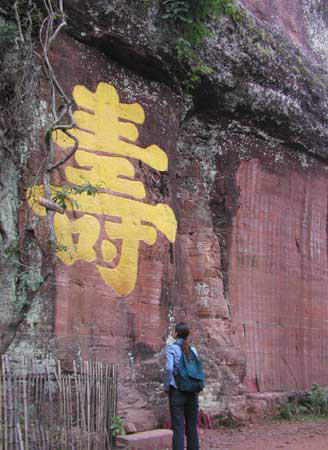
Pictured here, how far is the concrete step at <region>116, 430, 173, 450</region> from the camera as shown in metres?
5.58

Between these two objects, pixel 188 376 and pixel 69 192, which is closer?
pixel 188 376

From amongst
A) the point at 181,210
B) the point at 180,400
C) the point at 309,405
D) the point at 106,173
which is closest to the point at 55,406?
the point at 180,400

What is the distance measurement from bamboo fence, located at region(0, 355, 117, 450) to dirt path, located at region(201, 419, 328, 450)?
1.59 metres

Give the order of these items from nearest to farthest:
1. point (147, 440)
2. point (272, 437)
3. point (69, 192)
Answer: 1. point (147, 440)
2. point (69, 192)
3. point (272, 437)

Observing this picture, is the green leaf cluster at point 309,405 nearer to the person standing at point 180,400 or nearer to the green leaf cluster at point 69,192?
the person standing at point 180,400

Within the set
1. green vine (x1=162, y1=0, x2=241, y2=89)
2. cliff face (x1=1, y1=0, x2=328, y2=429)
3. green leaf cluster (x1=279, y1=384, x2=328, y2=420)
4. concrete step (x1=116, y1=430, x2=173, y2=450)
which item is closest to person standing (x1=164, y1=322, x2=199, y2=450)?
concrete step (x1=116, y1=430, x2=173, y2=450)

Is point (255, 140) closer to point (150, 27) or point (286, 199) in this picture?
point (286, 199)

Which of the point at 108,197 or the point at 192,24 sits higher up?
the point at 192,24

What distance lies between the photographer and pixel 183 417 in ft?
16.9

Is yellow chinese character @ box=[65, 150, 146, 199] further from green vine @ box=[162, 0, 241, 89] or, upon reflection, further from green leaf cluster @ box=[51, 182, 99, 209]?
green vine @ box=[162, 0, 241, 89]

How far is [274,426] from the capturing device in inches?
311

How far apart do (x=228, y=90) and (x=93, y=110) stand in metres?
2.12

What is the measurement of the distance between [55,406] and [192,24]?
4718 mm

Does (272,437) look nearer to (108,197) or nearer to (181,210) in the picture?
(181,210)
